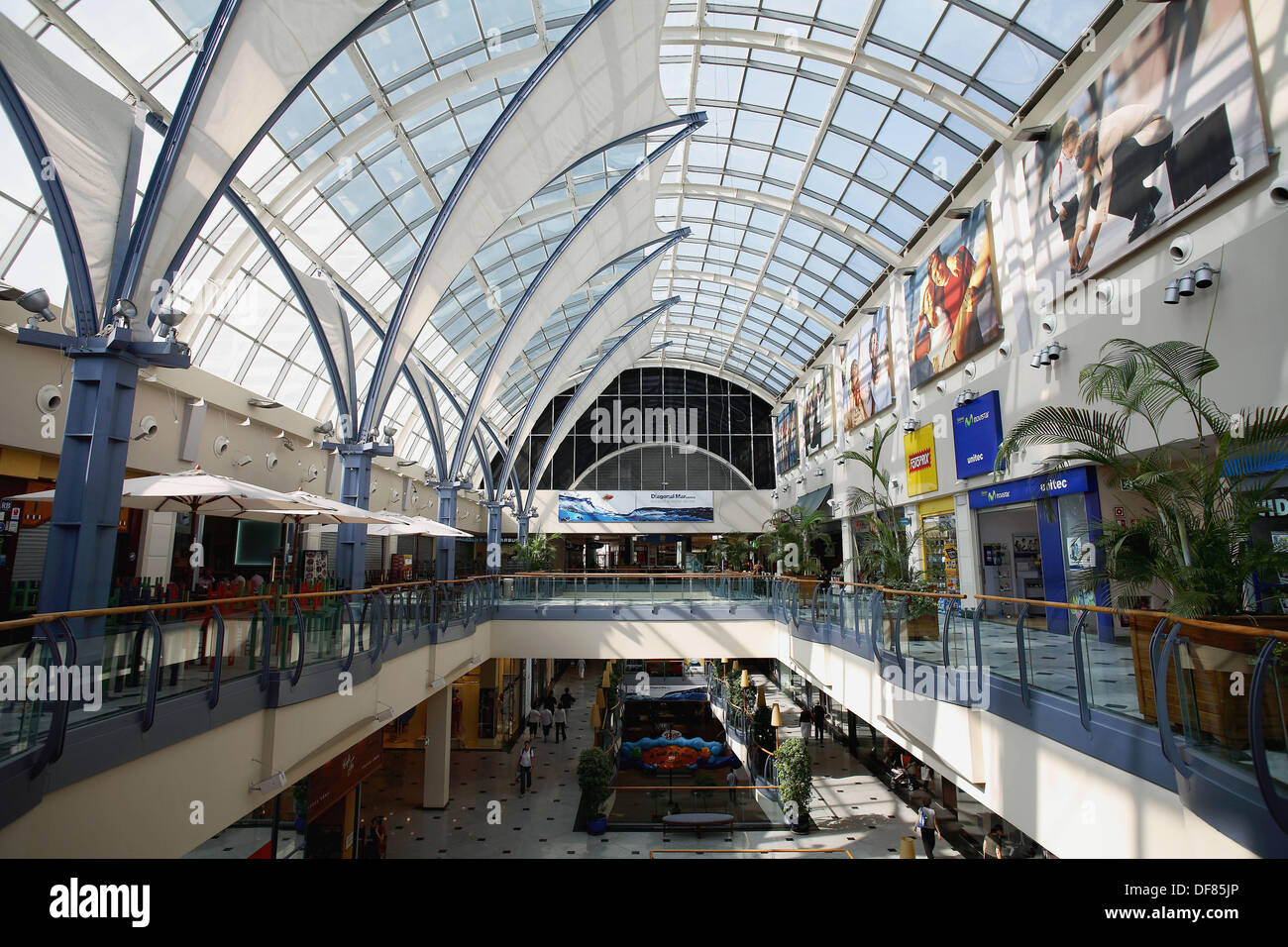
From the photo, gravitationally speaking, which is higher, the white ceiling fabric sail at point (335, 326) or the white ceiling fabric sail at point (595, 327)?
the white ceiling fabric sail at point (595, 327)

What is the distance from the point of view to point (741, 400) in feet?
139

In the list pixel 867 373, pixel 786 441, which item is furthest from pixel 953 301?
pixel 786 441

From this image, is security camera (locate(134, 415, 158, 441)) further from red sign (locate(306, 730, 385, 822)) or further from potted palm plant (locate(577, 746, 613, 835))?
potted palm plant (locate(577, 746, 613, 835))

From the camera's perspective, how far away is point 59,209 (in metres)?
7.69

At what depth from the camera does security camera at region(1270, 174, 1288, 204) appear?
25.5ft

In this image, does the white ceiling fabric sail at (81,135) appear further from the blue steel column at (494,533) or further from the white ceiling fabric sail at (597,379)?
the white ceiling fabric sail at (597,379)

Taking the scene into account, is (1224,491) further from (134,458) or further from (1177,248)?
(134,458)

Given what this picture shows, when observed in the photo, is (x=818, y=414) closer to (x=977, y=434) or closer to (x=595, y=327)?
(x=595, y=327)

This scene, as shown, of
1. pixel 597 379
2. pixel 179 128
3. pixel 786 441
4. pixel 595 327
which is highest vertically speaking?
pixel 595 327

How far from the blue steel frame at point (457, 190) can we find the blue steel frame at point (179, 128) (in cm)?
630

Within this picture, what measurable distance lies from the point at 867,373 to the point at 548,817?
17.3 m

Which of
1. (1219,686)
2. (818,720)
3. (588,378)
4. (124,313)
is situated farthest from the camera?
(588,378)

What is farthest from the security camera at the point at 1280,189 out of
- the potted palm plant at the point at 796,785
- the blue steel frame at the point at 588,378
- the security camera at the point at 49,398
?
the blue steel frame at the point at 588,378

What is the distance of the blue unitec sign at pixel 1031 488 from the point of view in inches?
478
